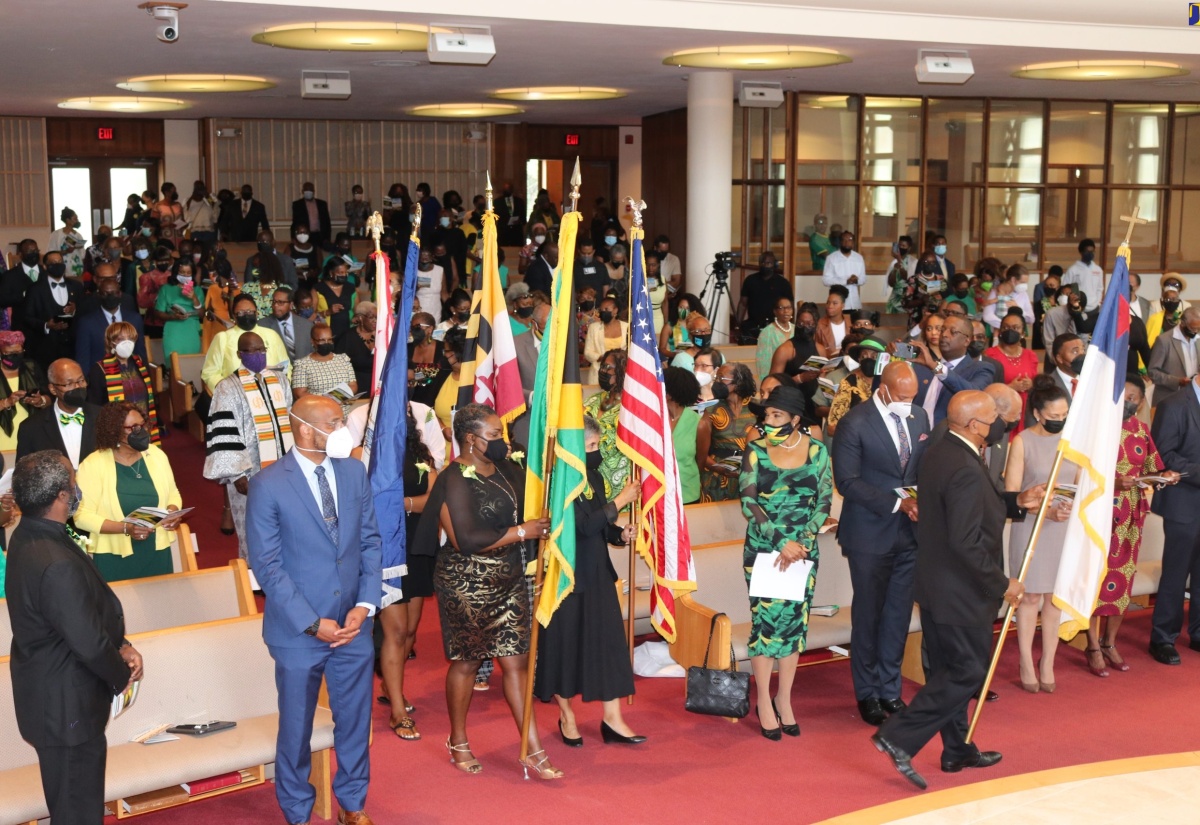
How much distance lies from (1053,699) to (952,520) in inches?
78.3

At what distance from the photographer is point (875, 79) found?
16.1 metres

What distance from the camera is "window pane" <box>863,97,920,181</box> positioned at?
18.0 meters

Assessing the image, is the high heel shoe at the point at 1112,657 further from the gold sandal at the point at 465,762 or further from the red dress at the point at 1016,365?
the gold sandal at the point at 465,762

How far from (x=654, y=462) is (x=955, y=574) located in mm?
1473

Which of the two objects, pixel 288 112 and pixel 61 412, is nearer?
pixel 61 412

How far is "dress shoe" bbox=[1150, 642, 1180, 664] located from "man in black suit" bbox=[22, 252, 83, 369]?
1001 centimetres

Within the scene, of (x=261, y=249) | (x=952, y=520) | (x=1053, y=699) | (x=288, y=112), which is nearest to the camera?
(x=952, y=520)

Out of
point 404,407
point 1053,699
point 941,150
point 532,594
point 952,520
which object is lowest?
point 1053,699

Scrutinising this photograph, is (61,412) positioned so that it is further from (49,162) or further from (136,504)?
(49,162)

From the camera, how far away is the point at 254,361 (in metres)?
8.37

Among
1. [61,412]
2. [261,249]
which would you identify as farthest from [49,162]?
[61,412]

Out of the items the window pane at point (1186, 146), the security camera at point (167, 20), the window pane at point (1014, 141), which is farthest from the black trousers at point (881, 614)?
the window pane at point (1186, 146)

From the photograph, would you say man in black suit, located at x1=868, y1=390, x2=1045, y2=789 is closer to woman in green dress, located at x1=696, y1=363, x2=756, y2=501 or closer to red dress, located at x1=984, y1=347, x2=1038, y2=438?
woman in green dress, located at x1=696, y1=363, x2=756, y2=501

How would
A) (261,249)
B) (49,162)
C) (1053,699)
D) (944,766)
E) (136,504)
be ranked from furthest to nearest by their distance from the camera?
1. (49,162)
2. (261,249)
3. (1053,699)
4. (136,504)
5. (944,766)
